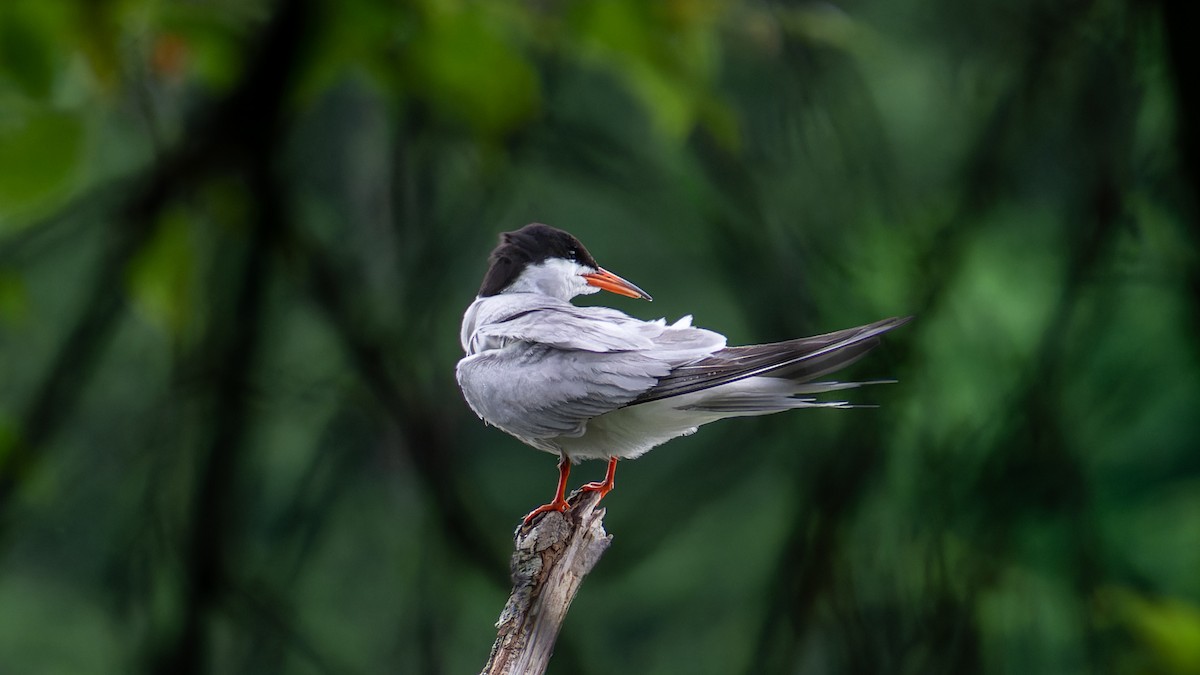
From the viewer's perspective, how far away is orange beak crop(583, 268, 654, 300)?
54.1 inches

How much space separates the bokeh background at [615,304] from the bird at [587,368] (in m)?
0.18

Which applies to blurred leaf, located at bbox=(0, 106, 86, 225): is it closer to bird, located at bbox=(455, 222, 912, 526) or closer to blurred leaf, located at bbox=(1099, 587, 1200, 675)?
bird, located at bbox=(455, 222, 912, 526)

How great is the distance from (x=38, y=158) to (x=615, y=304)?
7.73 ft

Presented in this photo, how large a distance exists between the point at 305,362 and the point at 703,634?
70.7 inches

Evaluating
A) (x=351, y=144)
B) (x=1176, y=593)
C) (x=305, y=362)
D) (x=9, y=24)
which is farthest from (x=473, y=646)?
(x=9, y=24)

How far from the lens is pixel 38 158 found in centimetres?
95

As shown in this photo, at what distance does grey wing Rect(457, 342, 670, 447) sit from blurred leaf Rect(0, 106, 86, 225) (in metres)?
0.50

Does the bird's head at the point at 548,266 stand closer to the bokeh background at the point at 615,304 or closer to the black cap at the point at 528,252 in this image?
the black cap at the point at 528,252

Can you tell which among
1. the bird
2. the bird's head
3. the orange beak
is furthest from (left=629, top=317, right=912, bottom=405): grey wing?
the bird's head

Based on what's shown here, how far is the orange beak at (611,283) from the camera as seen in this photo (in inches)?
54.1

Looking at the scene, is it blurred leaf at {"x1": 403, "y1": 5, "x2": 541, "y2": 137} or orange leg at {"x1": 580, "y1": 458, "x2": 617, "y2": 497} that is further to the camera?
orange leg at {"x1": 580, "y1": 458, "x2": 617, "y2": 497}

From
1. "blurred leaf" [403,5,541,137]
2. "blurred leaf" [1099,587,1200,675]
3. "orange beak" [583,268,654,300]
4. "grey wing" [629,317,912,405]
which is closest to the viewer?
"grey wing" [629,317,912,405]

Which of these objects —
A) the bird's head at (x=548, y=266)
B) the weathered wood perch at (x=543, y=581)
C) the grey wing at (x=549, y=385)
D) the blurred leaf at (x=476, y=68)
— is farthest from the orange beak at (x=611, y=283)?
the blurred leaf at (x=476, y=68)

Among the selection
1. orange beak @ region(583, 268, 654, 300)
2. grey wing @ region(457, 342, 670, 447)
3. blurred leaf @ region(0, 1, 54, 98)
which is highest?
orange beak @ region(583, 268, 654, 300)
